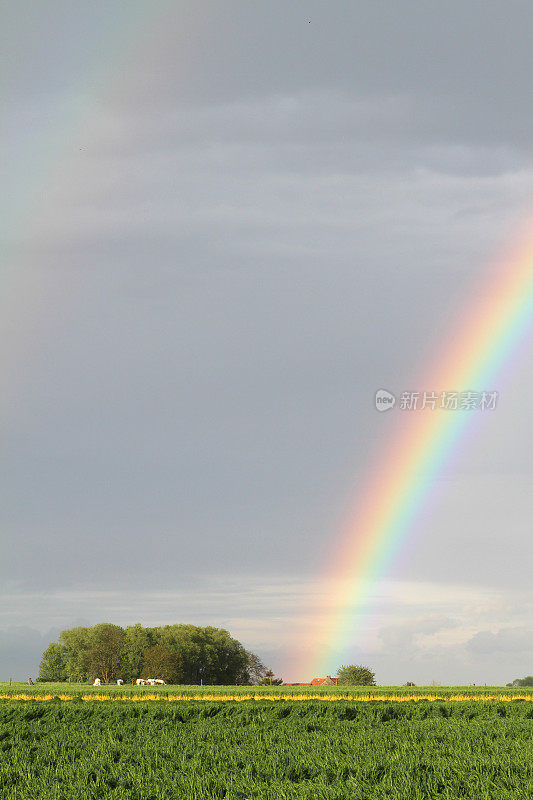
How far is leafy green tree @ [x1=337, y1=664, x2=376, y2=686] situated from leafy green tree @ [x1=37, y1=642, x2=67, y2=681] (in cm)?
4887

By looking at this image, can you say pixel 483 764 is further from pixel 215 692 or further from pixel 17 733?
pixel 215 692

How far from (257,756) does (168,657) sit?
92682 millimetres

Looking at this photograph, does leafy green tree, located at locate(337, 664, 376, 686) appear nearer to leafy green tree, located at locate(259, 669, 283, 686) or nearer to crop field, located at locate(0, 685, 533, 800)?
leafy green tree, located at locate(259, 669, 283, 686)

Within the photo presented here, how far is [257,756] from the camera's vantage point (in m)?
21.4

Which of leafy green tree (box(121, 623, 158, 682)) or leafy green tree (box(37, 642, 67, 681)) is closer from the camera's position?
leafy green tree (box(121, 623, 158, 682))

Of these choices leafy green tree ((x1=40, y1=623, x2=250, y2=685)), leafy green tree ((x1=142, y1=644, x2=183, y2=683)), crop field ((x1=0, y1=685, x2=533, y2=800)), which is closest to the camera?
crop field ((x1=0, y1=685, x2=533, y2=800))

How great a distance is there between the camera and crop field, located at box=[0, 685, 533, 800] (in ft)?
56.6

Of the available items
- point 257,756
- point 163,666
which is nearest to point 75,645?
point 163,666

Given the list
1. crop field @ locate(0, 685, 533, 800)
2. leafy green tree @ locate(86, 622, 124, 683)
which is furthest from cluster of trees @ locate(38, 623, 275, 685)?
crop field @ locate(0, 685, 533, 800)

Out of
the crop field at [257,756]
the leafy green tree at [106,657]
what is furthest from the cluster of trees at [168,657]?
the crop field at [257,756]

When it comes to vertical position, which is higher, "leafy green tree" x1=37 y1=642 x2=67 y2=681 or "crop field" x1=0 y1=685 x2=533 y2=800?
"leafy green tree" x1=37 y1=642 x2=67 y2=681

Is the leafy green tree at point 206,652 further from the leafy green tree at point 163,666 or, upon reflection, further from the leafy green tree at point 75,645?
the leafy green tree at point 75,645

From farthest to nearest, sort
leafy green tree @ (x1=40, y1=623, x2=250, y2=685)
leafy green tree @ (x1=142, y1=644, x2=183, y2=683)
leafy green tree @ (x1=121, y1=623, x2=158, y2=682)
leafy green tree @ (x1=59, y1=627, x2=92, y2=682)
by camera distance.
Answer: leafy green tree @ (x1=59, y1=627, x2=92, y2=682)
leafy green tree @ (x1=121, y1=623, x2=158, y2=682)
leafy green tree @ (x1=40, y1=623, x2=250, y2=685)
leafy green tree @ (x1=142, y1=644, x2=183, y2=683)

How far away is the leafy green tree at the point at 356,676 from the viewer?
435ft
